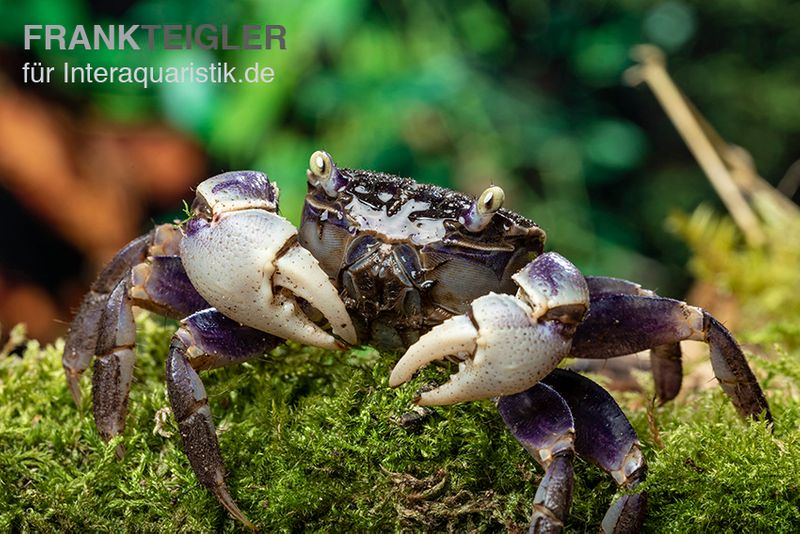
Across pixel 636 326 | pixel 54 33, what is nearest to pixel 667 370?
pixel 636 326

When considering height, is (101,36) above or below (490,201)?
below

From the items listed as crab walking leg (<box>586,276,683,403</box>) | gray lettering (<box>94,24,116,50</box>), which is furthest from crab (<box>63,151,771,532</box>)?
gray lettering (<box>94,24,116,50</box>)

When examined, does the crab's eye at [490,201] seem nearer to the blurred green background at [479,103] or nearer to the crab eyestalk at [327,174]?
the crab eyestalk at [327,174]

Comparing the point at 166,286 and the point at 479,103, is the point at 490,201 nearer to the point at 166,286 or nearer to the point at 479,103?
the point at 166,286

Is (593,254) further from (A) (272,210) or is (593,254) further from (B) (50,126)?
(A) (272,210)

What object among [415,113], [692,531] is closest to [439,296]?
[692,531]

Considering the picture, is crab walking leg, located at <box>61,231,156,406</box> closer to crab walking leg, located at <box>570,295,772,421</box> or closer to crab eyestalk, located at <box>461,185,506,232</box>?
crab eyestalk, located at <box>461,185,506,232</box>

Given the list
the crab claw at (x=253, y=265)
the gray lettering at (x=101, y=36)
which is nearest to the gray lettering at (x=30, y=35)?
the gray lettering at (x=101, y=36)
